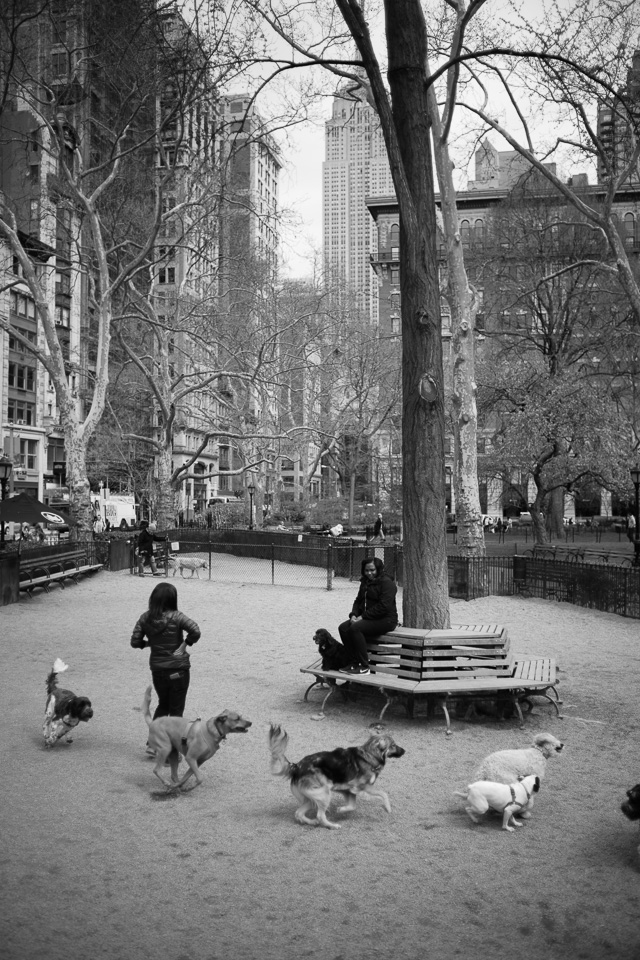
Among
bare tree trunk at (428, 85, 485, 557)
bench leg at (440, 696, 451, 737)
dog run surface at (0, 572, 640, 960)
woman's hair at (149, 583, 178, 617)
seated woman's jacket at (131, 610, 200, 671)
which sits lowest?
dog run surface at (0, 572, 640, 960)

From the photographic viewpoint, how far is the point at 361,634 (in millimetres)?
9438

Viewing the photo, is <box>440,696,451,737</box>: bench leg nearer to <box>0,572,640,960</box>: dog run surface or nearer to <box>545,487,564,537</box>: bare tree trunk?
<box>0,572,640,960</box>: dog run surface

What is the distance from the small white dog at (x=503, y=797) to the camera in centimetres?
597

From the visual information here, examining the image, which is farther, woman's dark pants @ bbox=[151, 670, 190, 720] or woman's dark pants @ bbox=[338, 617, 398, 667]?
woman's dark pants @ bbox=[338, 617, 398, 667]

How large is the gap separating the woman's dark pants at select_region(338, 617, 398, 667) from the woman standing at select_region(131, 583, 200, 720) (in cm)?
246

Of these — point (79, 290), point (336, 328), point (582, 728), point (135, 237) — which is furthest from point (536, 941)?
point (79, 290)

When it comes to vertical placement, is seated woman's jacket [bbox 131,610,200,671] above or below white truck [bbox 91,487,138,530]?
below

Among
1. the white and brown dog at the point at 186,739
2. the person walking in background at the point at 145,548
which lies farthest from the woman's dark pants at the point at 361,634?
the person walking in background at the point at 145,548

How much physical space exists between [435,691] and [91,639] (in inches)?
281

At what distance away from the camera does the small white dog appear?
5.97m

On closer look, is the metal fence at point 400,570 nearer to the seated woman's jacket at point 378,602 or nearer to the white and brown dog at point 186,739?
the seated woman's jacket at point 378,602

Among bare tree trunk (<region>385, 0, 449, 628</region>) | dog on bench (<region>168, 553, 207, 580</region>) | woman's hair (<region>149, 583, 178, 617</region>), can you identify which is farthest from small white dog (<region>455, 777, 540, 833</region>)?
dog on bench (<region>168, 553, 207, 580</region>)

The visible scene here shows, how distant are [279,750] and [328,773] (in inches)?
15.2

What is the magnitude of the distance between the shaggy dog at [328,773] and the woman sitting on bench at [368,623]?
3.04 metres
